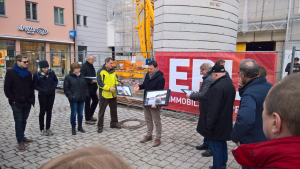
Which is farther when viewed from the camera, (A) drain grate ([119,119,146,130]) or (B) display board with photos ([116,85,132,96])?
(A) drain grate ([119,119,146,130])

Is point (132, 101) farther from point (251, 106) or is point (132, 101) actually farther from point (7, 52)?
point (7, 52)

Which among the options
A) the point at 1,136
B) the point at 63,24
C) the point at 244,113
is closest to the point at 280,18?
the point at 244,113

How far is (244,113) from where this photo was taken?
257cm

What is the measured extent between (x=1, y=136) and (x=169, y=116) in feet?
16.5

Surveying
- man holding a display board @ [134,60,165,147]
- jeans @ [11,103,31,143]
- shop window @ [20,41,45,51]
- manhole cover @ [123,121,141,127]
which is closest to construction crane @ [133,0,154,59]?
manhole cover @ [123,121,141,127]

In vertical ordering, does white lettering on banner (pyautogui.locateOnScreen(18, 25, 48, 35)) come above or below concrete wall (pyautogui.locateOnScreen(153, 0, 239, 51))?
above

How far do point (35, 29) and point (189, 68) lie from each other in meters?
18.2

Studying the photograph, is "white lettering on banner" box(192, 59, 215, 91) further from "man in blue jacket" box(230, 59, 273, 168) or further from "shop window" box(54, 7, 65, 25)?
"shop window" box(54, 7, 65, 25)

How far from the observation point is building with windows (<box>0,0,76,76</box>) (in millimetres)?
16922

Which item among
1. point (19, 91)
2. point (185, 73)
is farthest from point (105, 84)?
point (185, 73)

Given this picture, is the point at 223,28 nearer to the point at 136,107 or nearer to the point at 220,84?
the point at 136,107

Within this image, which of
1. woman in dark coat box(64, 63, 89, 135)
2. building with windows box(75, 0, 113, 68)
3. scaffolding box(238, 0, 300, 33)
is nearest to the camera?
woman in dark coat box(64, 63, 89, 135)

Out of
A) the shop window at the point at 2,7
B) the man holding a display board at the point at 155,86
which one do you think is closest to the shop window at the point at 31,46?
the shop window at the point at 2,7

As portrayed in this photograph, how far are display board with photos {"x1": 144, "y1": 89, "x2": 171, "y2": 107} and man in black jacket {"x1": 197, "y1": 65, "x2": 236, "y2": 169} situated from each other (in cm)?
144
